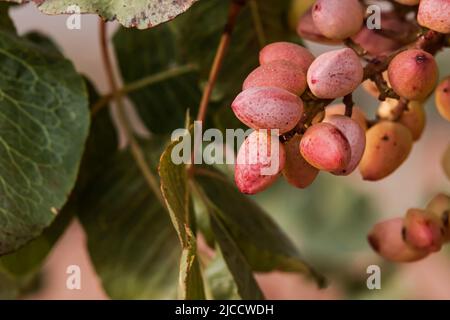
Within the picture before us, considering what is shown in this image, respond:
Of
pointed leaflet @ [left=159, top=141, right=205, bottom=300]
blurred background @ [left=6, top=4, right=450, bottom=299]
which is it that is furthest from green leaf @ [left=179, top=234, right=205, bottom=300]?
blurred background @ [left=6, top=4, right=450, bottom=299]

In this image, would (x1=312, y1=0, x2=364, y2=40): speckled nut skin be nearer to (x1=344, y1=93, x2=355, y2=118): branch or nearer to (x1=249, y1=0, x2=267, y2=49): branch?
(x1=344, y1=93, x2=355, y2=118): branch

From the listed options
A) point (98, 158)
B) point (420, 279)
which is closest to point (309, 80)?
point (98, 158)

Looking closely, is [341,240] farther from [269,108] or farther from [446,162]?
[269,108]

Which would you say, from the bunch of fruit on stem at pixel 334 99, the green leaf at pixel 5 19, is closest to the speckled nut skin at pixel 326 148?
the bunch of fruit on stem at pixel 334 99

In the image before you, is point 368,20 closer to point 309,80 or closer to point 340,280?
point 309,80

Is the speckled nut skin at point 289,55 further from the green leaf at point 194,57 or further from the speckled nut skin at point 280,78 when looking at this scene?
the green leaf at point 194,57

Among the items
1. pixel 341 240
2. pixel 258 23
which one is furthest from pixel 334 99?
pixel 341 240
